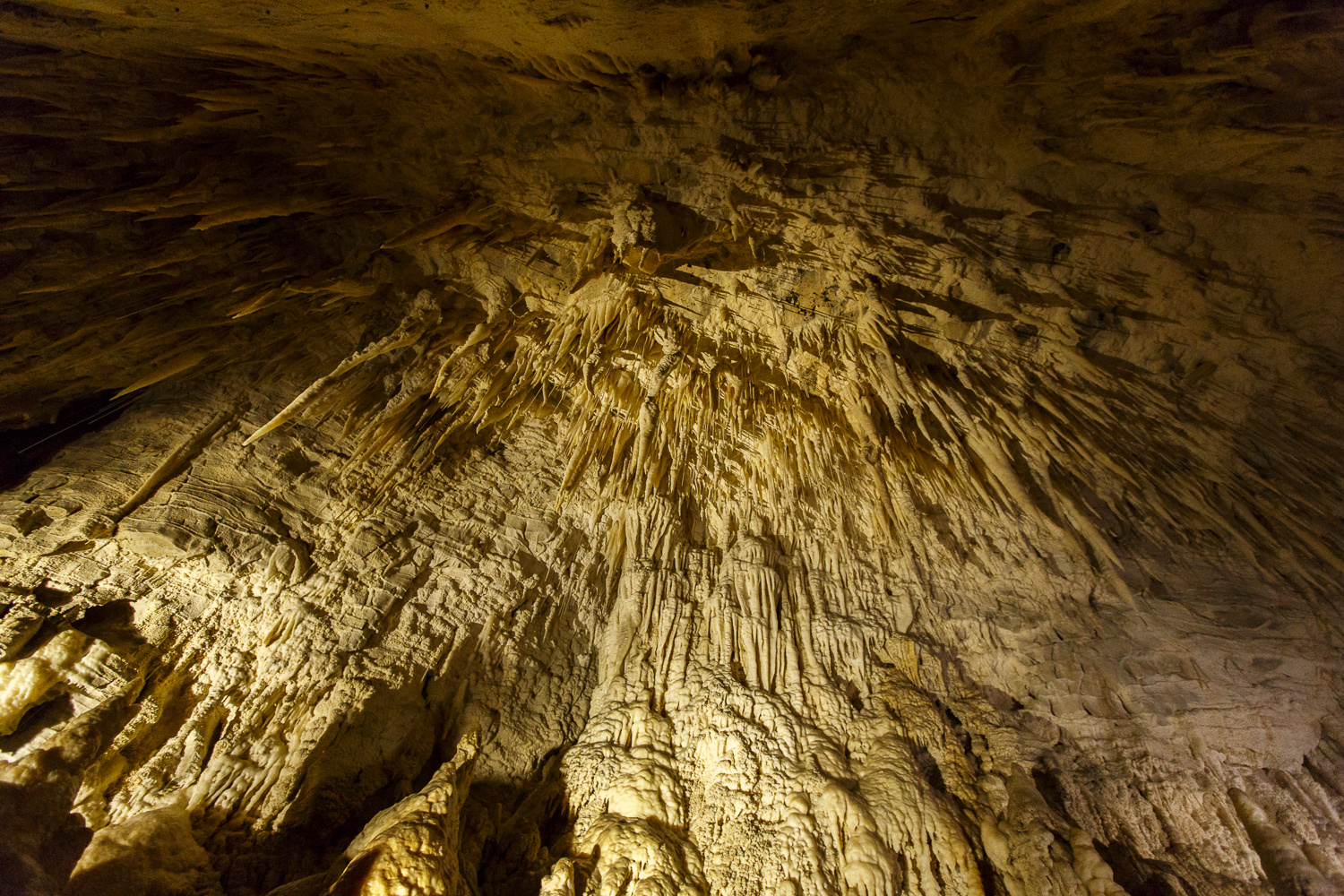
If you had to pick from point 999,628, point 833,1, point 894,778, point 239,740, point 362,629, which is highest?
point 833,1

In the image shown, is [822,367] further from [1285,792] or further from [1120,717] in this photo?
[1285,792]

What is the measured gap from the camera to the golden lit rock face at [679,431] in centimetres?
326

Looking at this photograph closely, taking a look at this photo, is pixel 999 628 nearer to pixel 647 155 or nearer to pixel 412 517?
pixel 647 155

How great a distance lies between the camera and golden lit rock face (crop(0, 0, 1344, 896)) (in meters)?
3.26

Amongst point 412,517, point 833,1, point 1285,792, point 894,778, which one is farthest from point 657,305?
point 1285,792

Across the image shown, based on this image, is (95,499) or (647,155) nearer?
(647,155)

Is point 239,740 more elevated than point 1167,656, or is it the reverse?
point 1167,656

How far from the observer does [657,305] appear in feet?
15.1

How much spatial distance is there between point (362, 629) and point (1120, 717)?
6.17 meters

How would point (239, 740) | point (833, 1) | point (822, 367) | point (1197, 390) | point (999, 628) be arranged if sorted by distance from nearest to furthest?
point (833, 1) < point (1197, 390) < point (239, 740) < point (822, 367) < point (999, 628)

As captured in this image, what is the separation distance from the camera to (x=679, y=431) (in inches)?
221

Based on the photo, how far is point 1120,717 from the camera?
4414 millimetres

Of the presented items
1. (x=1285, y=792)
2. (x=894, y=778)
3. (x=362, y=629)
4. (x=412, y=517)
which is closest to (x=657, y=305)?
(x=412, y=517)

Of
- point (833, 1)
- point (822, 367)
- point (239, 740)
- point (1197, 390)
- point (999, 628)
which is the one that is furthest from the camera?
point (999, 628)
